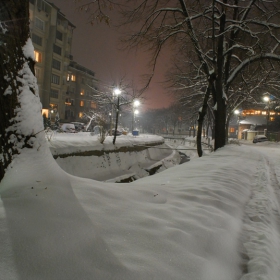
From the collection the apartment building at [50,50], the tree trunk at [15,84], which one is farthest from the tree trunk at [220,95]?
the apartment building at [50,50]

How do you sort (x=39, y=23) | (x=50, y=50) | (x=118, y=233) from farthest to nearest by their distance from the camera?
1. (x=50, y=50)
2. (x=39, y=23)
3. (x=118, y=233)

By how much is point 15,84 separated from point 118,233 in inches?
87.4

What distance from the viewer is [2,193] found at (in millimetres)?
2484

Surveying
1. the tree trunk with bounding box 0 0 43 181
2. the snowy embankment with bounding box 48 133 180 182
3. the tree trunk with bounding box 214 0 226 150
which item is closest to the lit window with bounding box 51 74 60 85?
the snowy embankment with bounding box 48 133 180 182

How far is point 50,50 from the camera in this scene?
138ft

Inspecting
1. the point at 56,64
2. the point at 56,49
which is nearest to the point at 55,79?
the point at 56,64

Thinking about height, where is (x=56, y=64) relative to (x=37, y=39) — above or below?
below

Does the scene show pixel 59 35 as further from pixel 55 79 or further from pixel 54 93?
pixel 54 93

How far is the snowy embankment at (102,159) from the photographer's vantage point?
12492 millimetres

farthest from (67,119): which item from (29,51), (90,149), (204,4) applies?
(29,51)

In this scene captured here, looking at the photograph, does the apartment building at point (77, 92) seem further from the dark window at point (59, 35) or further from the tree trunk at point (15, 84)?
the tree trunk at point (15, 84)

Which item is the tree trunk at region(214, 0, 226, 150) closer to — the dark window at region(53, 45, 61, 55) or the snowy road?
the snowy road

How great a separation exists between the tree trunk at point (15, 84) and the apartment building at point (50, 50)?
37.5 m

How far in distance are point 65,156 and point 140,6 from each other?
8242 millimetres
